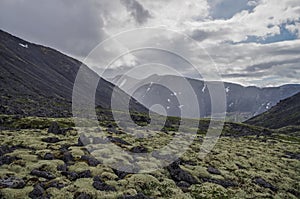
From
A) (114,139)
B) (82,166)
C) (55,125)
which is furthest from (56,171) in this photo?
(55,125)

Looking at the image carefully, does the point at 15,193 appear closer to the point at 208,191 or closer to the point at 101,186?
the point at 101,186

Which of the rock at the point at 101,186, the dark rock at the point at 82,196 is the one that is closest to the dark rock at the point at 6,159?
the rock at the point at 101,186

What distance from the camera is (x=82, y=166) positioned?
4097 centimetres

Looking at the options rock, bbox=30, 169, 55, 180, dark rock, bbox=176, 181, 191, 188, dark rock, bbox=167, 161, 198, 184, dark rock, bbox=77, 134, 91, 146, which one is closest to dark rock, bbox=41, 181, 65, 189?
rock, bbox=30, 169, 55, 180

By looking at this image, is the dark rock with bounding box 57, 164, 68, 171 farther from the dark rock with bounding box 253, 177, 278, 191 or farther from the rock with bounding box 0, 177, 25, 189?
the dark rock with bounding box 253, 177, 278, 191

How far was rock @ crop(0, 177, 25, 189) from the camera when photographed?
30.7 m

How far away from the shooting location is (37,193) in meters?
29.6

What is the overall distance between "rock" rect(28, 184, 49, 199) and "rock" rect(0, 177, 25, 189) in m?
2.21

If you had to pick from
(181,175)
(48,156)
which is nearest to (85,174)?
(48,156)

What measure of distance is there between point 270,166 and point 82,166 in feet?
145

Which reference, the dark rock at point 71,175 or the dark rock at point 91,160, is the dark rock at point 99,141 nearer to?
the dark rock at point 91,160

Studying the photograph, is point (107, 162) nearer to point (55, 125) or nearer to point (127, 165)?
point (127, 165)

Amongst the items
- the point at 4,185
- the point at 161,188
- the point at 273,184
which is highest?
the point at 273,184

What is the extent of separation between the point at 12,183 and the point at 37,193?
439cm
